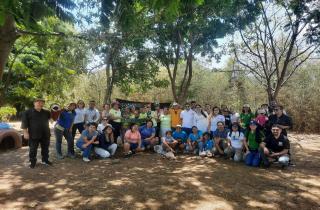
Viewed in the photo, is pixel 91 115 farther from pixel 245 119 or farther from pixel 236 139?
pixel 245 119

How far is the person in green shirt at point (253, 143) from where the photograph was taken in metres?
8.98

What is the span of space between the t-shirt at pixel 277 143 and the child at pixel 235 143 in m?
0.81

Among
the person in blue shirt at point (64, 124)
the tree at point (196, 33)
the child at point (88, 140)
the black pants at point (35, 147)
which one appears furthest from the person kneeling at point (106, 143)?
the tree at point (196, 33)

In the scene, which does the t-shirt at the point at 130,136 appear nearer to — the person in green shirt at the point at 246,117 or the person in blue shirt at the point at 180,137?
the person in blue shirt at the point at 180,137

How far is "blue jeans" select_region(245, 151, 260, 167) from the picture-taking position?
29.2 feet

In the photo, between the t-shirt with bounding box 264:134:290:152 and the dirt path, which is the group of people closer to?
the t-shirt with bounding box 264:134:290:152

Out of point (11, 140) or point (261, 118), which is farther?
point (11, 140)

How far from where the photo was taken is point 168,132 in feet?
34.7

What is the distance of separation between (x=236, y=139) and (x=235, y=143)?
112mm

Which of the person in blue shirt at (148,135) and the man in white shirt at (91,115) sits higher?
the man in white shirt at (91,115)

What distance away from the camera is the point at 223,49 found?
18.7 meters

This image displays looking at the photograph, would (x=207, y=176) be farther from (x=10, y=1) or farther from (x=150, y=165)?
(x=10, y=1)

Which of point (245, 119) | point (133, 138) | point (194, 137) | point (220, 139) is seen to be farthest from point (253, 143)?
point (133, 138)

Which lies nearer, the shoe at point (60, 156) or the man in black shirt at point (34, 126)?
the man in black shirt at point (34, 126)
